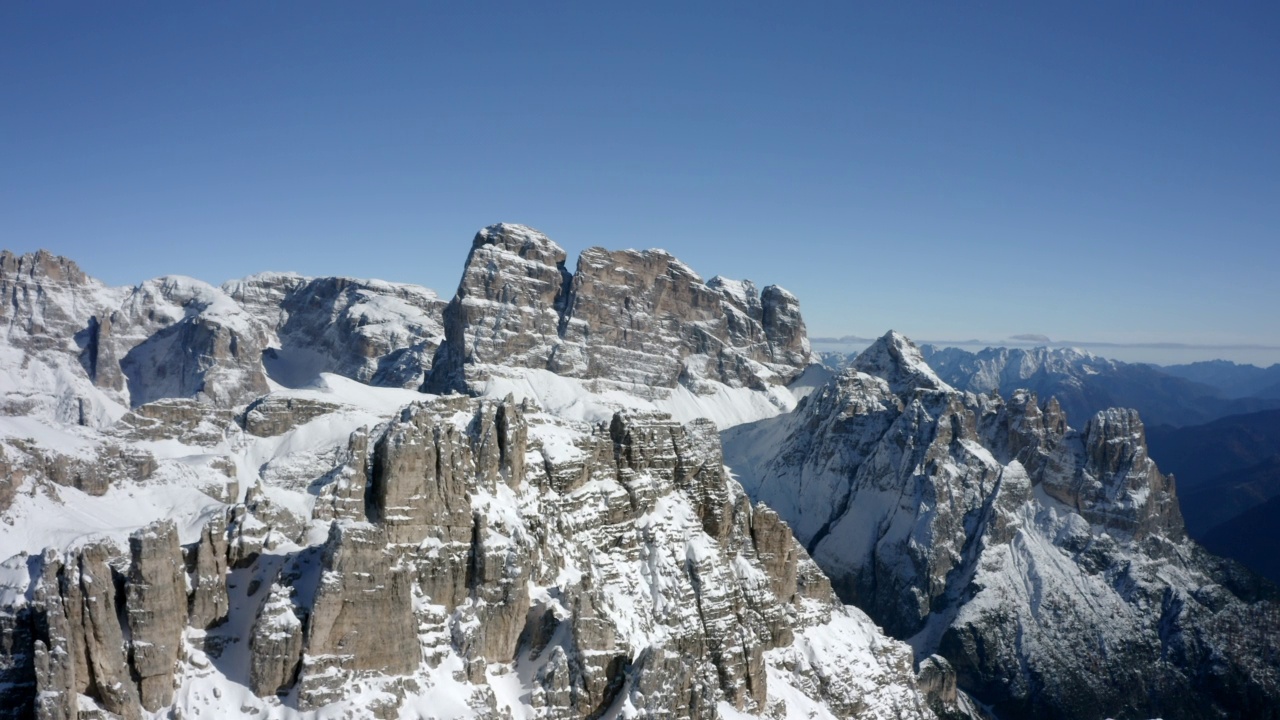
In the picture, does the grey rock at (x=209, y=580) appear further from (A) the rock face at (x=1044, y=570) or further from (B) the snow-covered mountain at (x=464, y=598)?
(A) the rock face at (x=1044, y=570)

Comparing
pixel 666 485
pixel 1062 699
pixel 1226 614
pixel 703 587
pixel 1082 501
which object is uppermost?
pixel 666 485

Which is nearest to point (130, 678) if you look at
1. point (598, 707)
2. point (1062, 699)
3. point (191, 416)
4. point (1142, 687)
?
point (598, 707)

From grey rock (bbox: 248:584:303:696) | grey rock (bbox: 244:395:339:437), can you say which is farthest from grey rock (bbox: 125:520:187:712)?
grey rock (bbox: 244:395:339:437)

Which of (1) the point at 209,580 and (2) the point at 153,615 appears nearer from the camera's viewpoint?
(2) the point at 153,615

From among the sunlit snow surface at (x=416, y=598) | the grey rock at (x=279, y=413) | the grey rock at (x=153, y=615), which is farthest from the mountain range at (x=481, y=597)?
the grey rock at (x=279, y=413)

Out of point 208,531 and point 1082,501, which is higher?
point 208,531

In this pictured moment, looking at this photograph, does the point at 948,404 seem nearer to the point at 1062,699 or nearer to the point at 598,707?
the point at 1062,699

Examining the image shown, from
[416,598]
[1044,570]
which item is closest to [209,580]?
[416,598]

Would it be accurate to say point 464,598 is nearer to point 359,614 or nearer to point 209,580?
point 359,614
